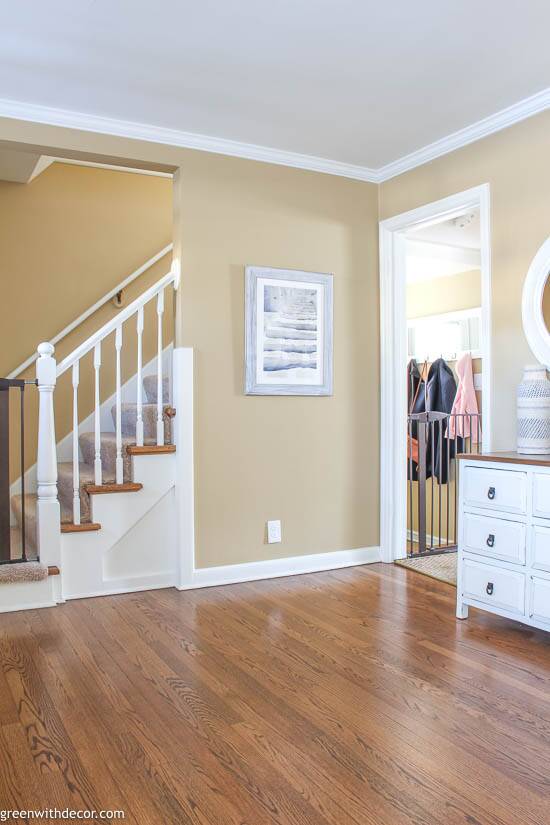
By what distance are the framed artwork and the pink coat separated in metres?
2.14

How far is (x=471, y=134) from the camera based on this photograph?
142 inches

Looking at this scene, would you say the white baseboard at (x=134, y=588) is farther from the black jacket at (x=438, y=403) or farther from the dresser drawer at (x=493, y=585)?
the black jacket at (x=438, y=403)

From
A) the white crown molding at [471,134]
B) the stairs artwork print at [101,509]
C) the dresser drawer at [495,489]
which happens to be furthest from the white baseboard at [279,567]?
the white crown molding at [471,134]

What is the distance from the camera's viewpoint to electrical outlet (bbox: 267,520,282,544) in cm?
397

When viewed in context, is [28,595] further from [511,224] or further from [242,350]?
[511,224]

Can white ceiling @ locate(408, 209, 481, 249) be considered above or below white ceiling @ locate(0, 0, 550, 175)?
below

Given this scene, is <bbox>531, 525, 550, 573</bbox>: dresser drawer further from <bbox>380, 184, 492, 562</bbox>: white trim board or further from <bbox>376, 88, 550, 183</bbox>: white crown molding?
<bbox>376, 88, 550, 183</bbox>: white crown molding

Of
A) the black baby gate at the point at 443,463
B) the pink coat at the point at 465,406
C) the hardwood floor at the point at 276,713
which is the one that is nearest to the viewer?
the hardwood floor at the point at 276,713

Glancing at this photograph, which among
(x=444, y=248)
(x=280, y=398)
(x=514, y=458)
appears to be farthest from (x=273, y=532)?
(x=444, y=248)

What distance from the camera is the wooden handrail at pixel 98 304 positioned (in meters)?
4.53

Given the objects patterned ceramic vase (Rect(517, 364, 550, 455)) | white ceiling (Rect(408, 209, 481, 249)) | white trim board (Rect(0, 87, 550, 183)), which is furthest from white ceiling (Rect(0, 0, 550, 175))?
patterned ceramic vase (Rect(517, 364, 550, 455))

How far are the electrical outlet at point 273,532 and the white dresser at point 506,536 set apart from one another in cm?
117

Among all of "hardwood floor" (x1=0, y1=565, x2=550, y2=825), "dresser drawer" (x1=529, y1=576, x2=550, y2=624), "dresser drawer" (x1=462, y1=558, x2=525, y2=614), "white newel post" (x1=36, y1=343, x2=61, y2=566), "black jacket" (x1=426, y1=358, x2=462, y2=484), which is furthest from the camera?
"black jacket" (x1=426, y1=358, x2=462, y2=484)

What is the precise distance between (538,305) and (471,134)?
1.04 metres
